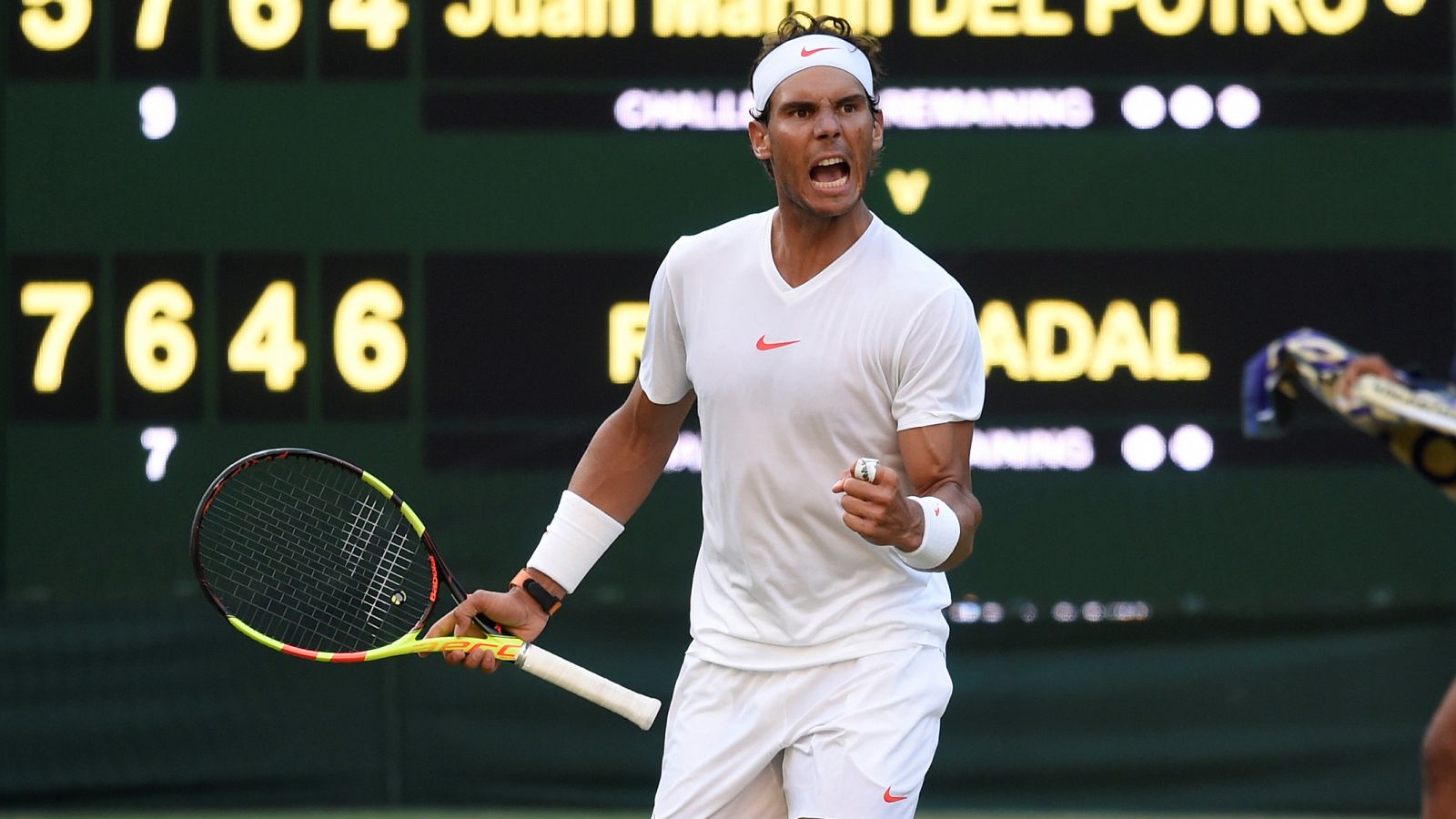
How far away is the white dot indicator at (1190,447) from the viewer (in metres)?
5.68

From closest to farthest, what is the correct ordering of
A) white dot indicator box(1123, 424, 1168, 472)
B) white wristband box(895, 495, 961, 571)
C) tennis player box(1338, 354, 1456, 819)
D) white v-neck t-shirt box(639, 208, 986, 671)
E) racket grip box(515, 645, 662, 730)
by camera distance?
1. white wristband box(895, 495, 961, 571)
2. white v-neck t-shirt box(639, 208, 986, 671)
3. racket grip box(515, 645, 662, 730)
4. tennis player box(1338, 354, 1456, 819)
5. white dot indicator box(1123, 424, 1168, 472)

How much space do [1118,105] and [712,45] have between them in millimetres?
1051

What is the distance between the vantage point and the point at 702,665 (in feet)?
10.5

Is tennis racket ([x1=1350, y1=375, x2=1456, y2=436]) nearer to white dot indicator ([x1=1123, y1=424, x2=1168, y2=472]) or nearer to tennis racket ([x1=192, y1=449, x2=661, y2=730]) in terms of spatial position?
tennis racket ([x1=192, y1=449, x2=661, y2=730])

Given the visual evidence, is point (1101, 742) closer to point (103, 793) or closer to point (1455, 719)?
point (1455, 719)

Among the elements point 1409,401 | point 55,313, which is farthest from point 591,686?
point 55,313

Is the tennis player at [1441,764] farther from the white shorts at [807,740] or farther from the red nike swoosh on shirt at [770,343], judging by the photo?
the red nike swoosh on shirt at [770,343]

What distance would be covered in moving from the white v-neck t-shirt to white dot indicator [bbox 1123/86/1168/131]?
2690 millimetres

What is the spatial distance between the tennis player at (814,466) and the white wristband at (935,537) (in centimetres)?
6

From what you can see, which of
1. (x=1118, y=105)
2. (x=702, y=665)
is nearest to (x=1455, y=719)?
(x=702, y=665)

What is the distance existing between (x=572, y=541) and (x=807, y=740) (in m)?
0.52

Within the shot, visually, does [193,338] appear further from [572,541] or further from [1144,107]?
[572,541]

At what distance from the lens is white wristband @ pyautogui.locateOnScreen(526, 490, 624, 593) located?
3359 millimetres

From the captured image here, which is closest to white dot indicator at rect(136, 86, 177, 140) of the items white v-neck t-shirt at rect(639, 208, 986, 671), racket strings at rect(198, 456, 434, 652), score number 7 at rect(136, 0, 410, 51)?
score number 7 at rect(136, 0, 410, 51)
